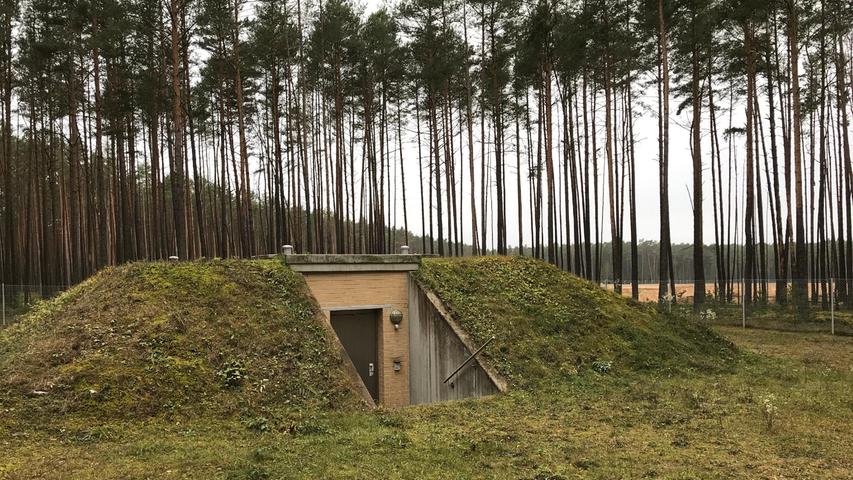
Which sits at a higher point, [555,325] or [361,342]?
[555,325]

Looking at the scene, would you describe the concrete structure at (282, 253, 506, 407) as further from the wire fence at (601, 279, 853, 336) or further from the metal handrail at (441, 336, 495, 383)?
the wire fence at (601, 279, 853, 336)

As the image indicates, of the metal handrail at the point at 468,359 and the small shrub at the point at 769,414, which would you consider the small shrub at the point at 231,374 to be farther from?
the small shrub at the point at 769,414

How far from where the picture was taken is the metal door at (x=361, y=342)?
11617mm

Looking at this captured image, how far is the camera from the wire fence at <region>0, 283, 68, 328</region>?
17.3 m

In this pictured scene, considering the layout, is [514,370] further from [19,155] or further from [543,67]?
[19,155]

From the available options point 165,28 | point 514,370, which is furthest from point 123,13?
point 514,370

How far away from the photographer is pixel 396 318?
11984mm

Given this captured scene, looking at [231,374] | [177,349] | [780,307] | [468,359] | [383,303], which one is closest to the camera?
[231,374]

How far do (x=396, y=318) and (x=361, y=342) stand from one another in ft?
3.16

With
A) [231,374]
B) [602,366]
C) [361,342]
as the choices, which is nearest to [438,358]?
[361,342]

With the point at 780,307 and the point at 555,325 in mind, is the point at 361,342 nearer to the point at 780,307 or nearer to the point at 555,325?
the point at 555,325

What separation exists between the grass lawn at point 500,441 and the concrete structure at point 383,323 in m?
2.73

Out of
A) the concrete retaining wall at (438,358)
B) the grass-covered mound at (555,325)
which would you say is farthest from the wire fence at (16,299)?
the grass-covered mound at (555,325)

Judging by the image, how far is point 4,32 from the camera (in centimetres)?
2050
